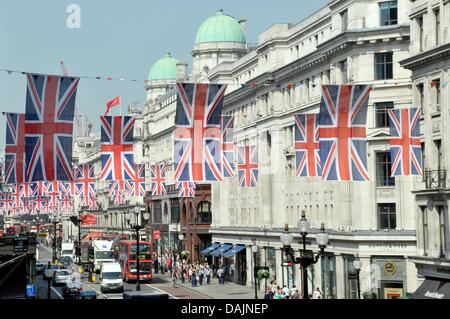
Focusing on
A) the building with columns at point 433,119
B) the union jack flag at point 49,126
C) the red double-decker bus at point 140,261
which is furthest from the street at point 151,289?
the union jack flag at point 49,126

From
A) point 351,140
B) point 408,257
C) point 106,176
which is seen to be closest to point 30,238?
point 106,176

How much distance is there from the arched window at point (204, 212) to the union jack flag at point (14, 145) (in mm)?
63570

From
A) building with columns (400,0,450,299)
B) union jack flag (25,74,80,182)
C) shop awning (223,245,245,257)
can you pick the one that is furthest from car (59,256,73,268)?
union jack flag (25,74,80,182)

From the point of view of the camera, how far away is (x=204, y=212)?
106 m

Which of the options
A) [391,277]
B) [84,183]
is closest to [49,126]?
[391,277]

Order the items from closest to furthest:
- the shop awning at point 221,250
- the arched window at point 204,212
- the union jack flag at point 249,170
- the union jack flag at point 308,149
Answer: the union jack flag at point 308,149 < the union jack flag at point 249,170 < the shop awning at point 221,250 < the arched window at point 204,212

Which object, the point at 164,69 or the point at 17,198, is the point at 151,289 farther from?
the point at 164,69

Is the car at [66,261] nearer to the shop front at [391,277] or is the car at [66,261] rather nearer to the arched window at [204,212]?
the arched window at [204,212]

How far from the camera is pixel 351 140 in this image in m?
38.1

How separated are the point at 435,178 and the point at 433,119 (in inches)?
107

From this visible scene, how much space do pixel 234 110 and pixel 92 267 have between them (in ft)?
75.2

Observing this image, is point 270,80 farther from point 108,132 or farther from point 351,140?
point 351,140

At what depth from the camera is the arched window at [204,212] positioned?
106m

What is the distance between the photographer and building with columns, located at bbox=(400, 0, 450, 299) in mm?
42406
